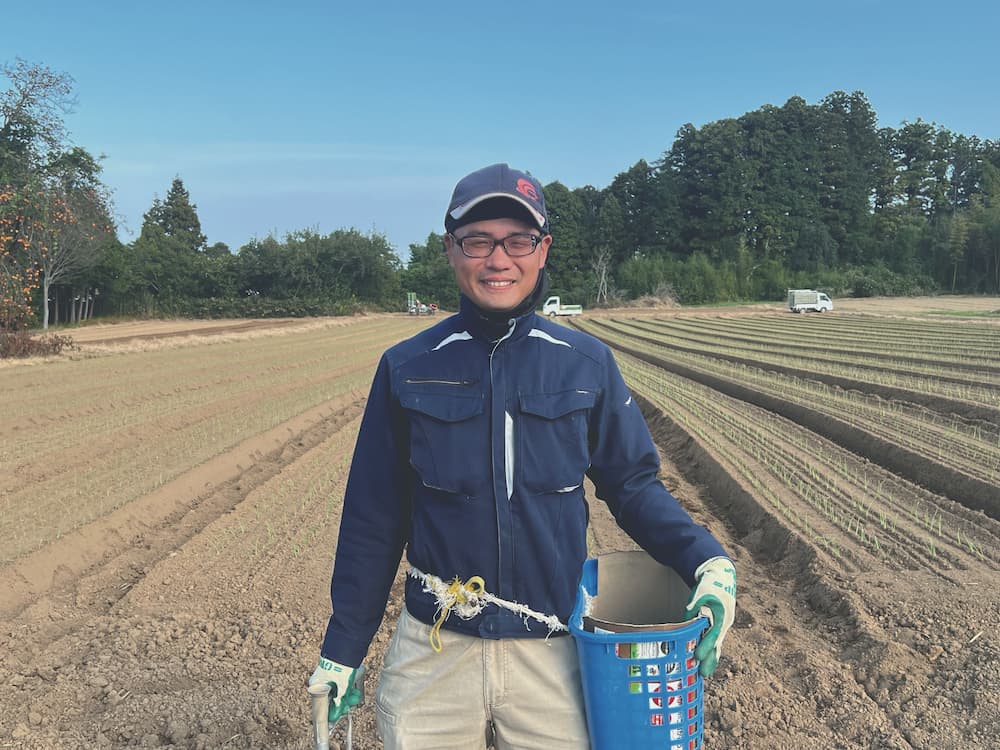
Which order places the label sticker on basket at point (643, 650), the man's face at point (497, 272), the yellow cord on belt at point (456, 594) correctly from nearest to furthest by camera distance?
the label sticker on basket at point (643, 650), the yellow cord on belt at point (456, 594), the man's face at point (497, 272)

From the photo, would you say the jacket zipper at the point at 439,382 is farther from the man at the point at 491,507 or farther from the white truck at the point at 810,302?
the white truck at the point at 810,302

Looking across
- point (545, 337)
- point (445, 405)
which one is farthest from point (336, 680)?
point (545, 337)

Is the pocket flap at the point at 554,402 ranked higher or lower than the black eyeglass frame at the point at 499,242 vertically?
lower

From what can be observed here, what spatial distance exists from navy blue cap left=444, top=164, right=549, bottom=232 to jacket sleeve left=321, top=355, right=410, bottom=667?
1.27 ft

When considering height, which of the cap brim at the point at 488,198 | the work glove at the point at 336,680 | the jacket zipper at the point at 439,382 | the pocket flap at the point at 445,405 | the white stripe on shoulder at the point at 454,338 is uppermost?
the cap brim at the point at 488,198

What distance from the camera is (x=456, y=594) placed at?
1727mm

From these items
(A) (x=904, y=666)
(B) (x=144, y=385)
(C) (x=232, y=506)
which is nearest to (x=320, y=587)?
(C) (x=232, y=506)

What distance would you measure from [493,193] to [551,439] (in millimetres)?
560

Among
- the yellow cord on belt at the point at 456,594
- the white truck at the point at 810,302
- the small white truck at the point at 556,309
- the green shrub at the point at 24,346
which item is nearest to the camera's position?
the yellow cord on belt at the point at 456,594

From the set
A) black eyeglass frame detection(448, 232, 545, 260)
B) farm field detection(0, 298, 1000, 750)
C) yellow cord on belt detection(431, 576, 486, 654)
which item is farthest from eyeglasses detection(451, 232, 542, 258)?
farm field detection(0, 298, 1000, 750)

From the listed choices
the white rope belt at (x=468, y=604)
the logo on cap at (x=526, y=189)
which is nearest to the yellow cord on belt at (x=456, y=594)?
the white rope belt at (x=468, y=604)

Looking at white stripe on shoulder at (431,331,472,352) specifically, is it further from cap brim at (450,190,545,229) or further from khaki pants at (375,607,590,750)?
khaki pants at (375,607,590,750)

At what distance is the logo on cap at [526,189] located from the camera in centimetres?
181

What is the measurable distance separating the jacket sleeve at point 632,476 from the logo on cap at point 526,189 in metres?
0.42
